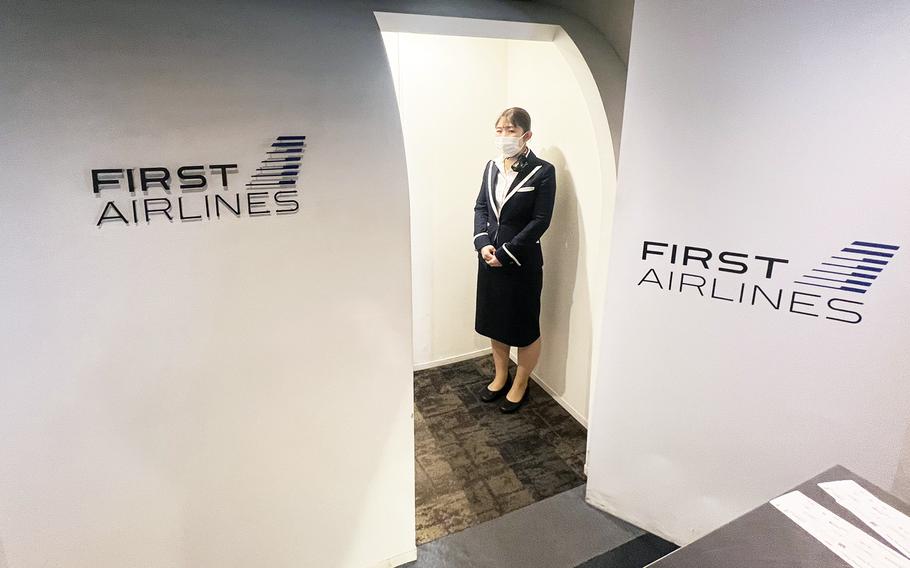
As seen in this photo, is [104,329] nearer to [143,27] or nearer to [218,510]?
[218,510]

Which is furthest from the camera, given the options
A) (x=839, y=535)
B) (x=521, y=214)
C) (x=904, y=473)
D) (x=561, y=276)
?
(x=561, y=276)

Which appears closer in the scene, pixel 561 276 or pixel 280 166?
pixel 280 166

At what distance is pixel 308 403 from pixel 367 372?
239 millimetres

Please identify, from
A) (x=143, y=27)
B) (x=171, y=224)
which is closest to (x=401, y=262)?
(x=171, y=224)

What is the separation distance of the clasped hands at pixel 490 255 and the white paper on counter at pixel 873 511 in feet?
7.28

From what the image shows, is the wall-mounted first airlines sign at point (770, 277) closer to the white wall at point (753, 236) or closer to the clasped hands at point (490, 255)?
the white wall at point (753, 236)

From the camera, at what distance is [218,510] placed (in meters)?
1.82

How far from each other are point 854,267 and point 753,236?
0.30m

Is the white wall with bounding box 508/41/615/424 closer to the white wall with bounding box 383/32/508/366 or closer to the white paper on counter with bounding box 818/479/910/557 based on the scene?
the white wall with bounding box 383/32/508/366

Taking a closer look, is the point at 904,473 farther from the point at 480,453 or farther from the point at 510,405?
the point at 510,405

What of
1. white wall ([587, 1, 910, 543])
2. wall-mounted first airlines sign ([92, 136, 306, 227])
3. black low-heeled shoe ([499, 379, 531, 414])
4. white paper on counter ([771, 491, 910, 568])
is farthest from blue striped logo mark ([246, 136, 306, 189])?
black low-heeled shoe ([499, 379, 531, 414])

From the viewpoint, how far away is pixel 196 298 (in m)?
1.63

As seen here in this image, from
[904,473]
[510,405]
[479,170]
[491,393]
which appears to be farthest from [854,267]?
[479,170]

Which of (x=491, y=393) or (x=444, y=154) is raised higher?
(x=444, y=154)
